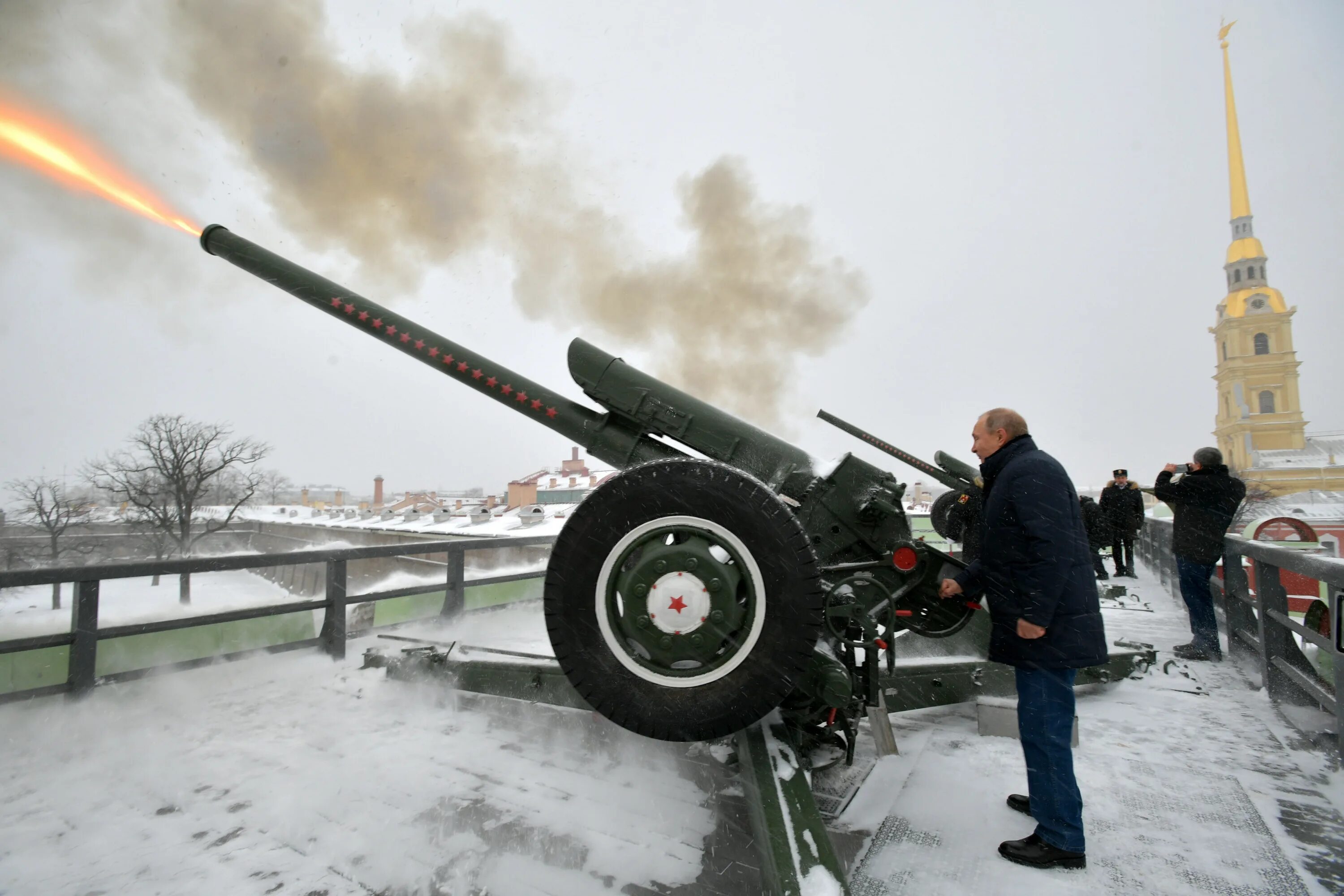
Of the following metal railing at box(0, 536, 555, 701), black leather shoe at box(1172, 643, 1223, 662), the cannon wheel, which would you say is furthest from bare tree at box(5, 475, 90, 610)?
black leather shoe at box(1172, 643, 1223, 662)

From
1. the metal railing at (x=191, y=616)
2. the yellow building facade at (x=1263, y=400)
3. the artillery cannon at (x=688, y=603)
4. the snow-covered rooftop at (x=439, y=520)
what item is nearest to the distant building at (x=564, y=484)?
the snow-covered rooftop at (x=439, y=520)

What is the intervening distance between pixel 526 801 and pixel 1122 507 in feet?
29.3

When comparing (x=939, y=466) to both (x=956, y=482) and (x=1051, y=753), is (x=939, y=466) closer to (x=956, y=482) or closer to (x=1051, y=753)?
(x=956, y=482)

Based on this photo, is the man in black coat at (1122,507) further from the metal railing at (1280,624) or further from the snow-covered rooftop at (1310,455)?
the snow-covered rooftop at (1310,455)

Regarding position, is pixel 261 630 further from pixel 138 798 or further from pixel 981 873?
pixel 981 873

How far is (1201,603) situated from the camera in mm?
4277

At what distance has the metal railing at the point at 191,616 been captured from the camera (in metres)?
3.02

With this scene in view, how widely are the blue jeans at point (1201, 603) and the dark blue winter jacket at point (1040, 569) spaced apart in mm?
3243

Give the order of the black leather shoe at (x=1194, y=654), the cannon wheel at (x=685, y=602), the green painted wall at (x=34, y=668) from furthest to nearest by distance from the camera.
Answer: the black leather shoe at (x=1194, y=654), the green painted wall at (x=34, y=668), the cannon wheel at (x=685, y=602)

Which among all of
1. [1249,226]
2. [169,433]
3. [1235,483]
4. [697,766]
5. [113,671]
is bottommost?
[697,766]

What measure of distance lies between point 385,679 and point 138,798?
1353mm

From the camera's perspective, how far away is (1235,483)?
4.19m

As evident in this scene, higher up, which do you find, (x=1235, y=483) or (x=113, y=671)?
(x=1235, y=483)

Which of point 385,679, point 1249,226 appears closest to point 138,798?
point 385,679
